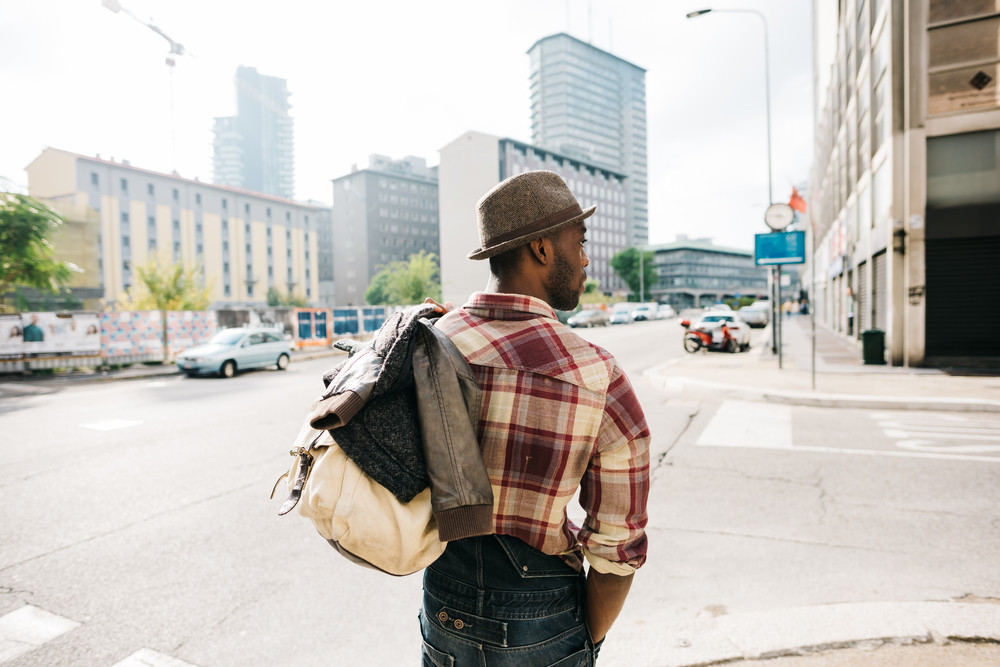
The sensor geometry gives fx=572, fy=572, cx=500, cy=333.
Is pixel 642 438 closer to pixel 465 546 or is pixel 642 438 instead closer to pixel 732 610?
pixel 465 546

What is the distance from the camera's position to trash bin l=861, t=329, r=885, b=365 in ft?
47.3

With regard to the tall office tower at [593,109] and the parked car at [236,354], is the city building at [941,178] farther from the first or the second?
the tall office tower at [593,109]

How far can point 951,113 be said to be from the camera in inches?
535

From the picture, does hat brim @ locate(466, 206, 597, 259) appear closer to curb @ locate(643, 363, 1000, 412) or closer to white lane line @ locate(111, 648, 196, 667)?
white lane line @ locate(111, 648, 196, 667)

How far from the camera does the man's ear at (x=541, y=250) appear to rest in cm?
135

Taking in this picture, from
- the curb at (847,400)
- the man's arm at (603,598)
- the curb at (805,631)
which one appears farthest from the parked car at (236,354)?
the man's arm at (603,598)

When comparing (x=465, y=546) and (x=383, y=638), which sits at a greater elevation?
(x=465, y=546)

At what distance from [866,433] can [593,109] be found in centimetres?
15851

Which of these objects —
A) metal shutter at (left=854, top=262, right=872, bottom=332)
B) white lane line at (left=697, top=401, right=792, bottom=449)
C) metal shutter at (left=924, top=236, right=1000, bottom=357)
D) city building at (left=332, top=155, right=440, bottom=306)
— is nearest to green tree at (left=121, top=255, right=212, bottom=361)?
white lane line at (left=697, top=401, right=792, bottom=449)

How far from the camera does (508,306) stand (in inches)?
52.1

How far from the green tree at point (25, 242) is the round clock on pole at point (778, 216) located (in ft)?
78.0

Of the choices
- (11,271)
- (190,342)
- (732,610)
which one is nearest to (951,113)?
(732,610)

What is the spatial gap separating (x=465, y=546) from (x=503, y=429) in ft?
1.07

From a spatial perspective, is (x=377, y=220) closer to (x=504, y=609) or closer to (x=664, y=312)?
(x=664, y=312)
